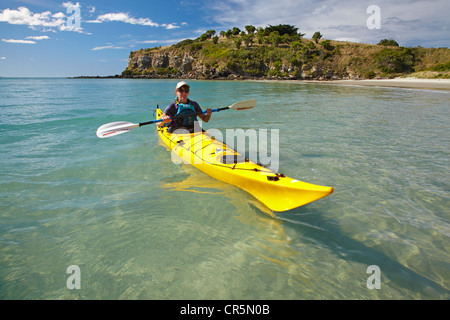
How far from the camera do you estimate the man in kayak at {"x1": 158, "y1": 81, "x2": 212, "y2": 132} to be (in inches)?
225

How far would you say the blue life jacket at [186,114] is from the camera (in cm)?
580

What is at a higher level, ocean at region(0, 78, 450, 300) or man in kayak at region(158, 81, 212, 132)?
man in kayak at region(158, 81, 212, 132)

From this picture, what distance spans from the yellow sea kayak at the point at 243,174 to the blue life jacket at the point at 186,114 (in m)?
0.31

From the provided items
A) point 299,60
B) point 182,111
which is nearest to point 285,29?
point 299,60

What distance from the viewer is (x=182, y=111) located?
19.1ft

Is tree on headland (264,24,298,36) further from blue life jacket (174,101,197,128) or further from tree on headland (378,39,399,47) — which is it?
blue life jacket (174,101,197,128)

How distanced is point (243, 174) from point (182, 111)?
269 cm

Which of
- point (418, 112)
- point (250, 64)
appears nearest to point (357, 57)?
point (250, 64)

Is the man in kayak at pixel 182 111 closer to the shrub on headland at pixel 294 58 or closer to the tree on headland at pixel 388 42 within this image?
the shrub on headland at pixel 294 58

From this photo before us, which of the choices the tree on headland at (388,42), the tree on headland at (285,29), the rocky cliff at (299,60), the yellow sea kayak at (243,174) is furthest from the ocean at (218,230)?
the tree on headland at (285,29)

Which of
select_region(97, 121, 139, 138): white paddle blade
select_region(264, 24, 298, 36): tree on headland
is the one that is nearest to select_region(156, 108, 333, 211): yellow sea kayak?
select_region(97, 121, 139, 138): white paddle blade

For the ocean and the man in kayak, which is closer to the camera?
the ocean
